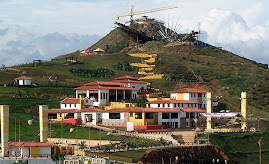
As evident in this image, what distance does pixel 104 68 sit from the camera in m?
179

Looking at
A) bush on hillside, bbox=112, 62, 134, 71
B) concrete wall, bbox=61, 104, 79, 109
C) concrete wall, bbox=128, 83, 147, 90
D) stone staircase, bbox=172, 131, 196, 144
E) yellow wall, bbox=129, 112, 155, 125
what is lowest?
stone staircase, bbox=172, 131, 196, 144

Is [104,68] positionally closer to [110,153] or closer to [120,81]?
[120,81]

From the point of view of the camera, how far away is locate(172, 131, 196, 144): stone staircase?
110 metres

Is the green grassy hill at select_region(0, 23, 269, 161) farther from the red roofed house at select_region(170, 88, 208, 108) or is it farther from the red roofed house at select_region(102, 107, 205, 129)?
the red roofed house at select_region(102, 107, 205, 129)

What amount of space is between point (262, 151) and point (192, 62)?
81935mm

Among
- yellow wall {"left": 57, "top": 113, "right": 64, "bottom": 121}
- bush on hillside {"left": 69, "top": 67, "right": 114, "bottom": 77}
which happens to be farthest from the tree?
bush on hillside {"left": 69, "top": 67, "right": 114, "bottom": 77}

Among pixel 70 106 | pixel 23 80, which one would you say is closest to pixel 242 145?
pixel 70 106

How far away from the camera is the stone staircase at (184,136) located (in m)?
110

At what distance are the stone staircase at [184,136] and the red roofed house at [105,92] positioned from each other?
2544 cm

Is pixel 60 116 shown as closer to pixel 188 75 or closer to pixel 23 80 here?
pixel 23 80

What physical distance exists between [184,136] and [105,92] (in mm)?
28352

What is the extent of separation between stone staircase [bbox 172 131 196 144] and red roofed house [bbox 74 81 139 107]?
2544 centimetres

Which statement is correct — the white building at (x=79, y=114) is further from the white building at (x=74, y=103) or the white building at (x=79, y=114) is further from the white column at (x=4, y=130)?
the white column at (x=4, y=130)

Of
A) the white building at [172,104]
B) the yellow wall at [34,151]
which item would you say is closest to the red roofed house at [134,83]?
the white building at [172,104]
